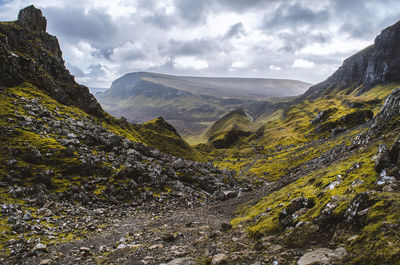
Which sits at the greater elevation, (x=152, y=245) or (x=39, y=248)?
(x=39, y=248)

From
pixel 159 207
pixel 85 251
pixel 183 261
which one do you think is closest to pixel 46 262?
pixel 85 251

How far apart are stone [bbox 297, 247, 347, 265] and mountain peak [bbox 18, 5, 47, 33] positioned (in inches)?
6383

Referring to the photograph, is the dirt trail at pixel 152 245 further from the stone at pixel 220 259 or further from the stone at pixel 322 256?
the stone at pixel 322 256

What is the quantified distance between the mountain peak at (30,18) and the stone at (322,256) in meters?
162

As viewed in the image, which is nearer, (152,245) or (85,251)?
(85,251)

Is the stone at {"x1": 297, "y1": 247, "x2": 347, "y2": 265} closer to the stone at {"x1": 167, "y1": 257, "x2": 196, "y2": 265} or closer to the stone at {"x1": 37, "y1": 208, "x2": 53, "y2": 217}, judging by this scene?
the stone at {"x1": 167, "y1": 257, "x2": 196, "y2": 265}

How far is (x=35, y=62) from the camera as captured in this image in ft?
293

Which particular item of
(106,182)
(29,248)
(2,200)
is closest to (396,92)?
(106,182)

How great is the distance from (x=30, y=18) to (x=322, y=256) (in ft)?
562

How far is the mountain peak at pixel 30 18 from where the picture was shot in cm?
12018

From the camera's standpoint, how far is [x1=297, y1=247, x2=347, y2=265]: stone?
11727mm

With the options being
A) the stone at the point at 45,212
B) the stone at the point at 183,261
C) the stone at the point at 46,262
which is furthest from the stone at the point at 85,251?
the stone at the point at 45,212

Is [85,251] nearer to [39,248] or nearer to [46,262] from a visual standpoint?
[46,262]

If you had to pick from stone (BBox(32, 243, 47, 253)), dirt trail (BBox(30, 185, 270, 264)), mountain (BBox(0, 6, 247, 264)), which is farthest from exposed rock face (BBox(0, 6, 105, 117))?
dirt trail (BBox(30, 185, 270, 264))
